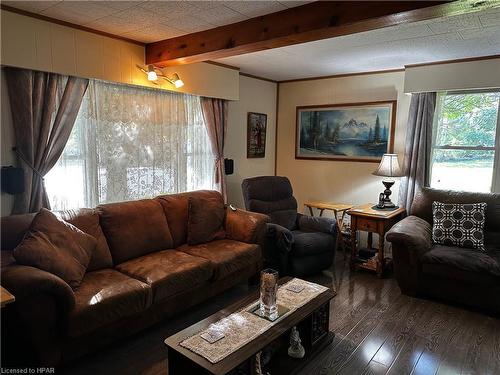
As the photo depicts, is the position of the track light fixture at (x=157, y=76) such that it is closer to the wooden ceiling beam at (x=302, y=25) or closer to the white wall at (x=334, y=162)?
the wooden ceiling beam at (x=302, y=25)

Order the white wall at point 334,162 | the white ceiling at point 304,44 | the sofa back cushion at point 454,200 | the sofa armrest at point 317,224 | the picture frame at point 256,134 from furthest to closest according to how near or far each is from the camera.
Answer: the picture frame at point 256,134, the white wall at point 334,162, the sofa armrest at point 317,224, the sofa back cushion at point 454,200, the white ceiling at point 304,44

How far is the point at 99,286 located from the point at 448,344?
8.11 feet

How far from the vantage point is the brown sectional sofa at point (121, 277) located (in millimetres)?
1928

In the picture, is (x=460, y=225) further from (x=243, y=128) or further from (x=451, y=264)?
(x=243, y=128)

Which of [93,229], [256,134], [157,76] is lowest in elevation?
[93,229]

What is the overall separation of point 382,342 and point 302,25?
229cm

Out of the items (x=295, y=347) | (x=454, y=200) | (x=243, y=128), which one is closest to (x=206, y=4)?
(x=295, y=347)

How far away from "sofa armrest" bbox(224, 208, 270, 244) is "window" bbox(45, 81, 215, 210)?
2.76 ft

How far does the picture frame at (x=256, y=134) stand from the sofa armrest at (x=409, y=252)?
233 centimetres

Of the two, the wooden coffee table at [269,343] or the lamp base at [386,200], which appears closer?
the wooden coffee table at [269,343]

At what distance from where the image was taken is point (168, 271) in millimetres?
2572

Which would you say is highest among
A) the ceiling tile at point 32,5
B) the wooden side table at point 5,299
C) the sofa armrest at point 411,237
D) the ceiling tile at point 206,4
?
the ceiling tile at point 32,5

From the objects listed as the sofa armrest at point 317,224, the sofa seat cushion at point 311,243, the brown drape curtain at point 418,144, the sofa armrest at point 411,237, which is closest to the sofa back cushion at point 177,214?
the sofa seat cushion at point 311,243

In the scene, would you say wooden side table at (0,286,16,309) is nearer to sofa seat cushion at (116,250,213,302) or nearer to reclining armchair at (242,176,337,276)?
sofa seat cushion at (116,250,213,302)
